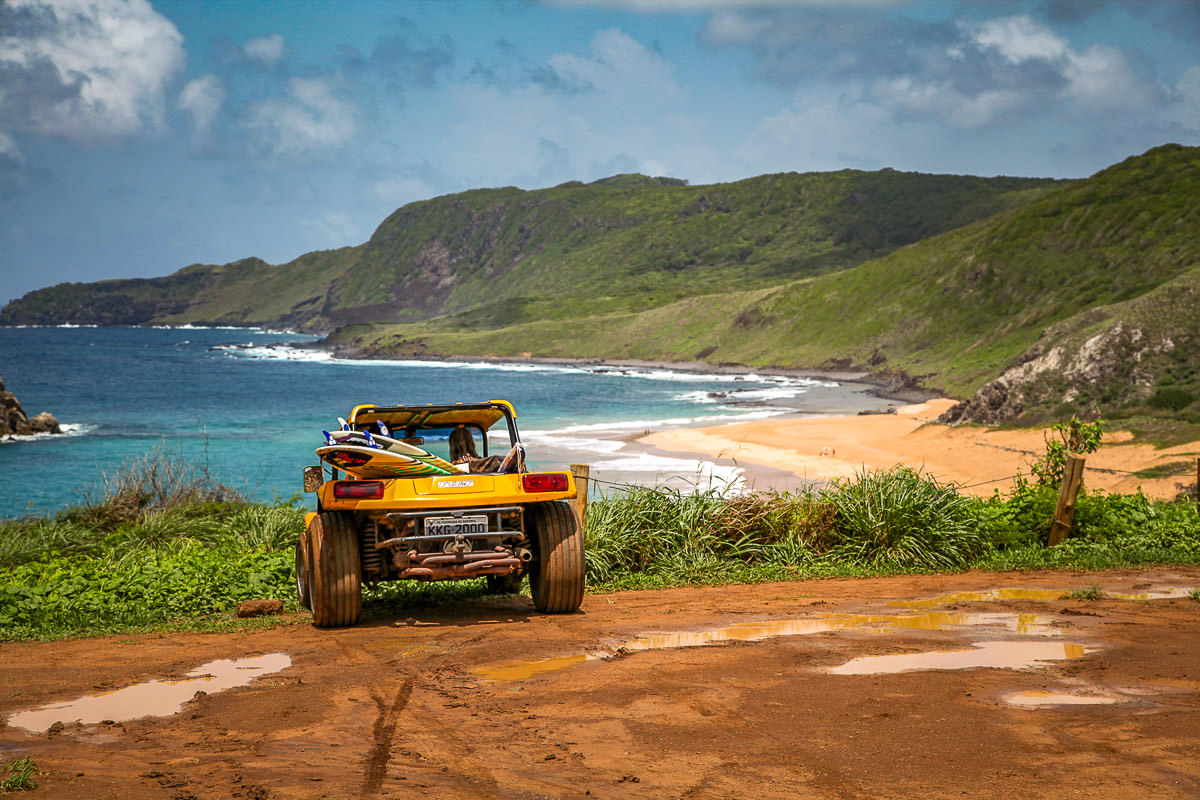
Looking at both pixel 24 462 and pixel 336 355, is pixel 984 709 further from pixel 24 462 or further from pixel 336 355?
pixel 336 355

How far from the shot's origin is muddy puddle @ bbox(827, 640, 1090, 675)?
23.3ft

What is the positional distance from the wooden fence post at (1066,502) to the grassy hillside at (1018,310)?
2851cm

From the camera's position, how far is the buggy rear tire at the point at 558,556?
9.11 meters

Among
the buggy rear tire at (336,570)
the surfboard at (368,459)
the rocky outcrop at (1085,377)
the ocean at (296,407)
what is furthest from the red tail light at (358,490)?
the rocky outcrop at (1085,377)

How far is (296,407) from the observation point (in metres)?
73.3

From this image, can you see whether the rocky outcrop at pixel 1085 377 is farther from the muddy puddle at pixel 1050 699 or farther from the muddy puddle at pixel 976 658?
the muddy puddle at pixel 1050 699

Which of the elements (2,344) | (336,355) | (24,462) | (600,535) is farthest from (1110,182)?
(2,344)

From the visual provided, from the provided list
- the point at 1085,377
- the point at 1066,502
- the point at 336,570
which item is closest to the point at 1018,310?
the point at 1085,377

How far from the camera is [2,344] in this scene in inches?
7475

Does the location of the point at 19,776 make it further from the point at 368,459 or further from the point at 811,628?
the point at 811,628

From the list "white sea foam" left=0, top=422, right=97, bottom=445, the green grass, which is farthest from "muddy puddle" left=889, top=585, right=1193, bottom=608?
"white sea foam" left=0, top=422, right=97, bottom=445

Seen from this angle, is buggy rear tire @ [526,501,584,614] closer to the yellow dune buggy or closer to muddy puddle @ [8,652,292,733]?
the yellow dune buggy

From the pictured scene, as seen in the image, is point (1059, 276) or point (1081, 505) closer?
point (1081, 505)

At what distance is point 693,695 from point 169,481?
45.5 ft
